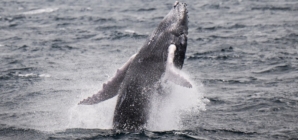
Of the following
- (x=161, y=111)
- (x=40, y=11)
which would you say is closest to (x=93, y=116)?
(x=161, y=111)

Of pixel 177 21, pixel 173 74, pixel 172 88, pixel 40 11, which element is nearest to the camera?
pixel 173 74

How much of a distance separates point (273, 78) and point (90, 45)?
38.5 feet

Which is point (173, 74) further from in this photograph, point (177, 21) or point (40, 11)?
point (40, 11)

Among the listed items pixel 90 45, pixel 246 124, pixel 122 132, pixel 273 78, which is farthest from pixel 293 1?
pixel 122 132

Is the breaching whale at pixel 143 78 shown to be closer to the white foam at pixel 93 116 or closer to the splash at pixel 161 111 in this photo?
the splash at pixel 161 111

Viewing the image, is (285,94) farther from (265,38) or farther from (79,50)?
→ (79,50)

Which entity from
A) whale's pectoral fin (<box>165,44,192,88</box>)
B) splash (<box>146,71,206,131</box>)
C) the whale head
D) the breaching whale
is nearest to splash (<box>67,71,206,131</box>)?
splash (<box>146,71,206,131</box>)

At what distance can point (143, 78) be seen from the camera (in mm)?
11141

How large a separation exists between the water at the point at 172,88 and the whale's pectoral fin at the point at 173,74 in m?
1.14

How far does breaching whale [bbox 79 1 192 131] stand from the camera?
1095 cm

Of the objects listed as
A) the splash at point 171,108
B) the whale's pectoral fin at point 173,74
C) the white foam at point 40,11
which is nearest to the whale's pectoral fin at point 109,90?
the splash at point 171,108

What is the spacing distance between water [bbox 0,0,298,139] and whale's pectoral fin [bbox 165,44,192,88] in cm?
114

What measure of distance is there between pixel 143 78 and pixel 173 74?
885 millimetres

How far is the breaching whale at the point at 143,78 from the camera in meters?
11.0
